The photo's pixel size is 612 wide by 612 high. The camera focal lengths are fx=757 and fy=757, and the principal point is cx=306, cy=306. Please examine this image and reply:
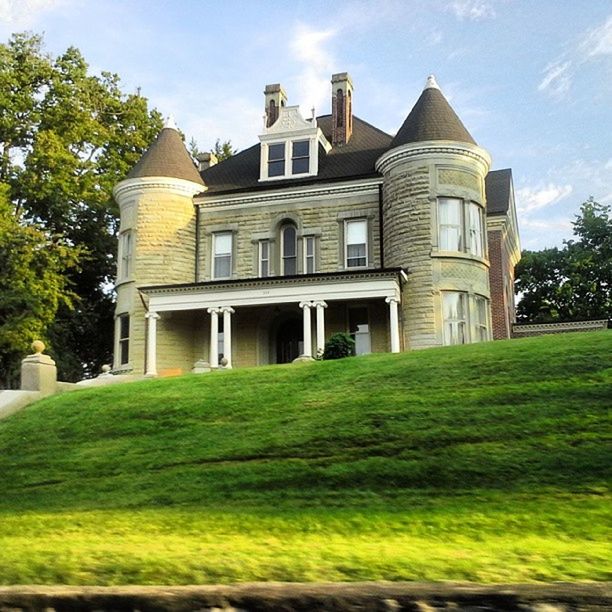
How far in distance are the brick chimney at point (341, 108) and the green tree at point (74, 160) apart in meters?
11.4

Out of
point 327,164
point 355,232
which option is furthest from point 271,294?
point 327,164

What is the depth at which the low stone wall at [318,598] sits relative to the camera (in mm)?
5242

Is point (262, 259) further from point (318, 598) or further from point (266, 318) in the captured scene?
point (318, 598)

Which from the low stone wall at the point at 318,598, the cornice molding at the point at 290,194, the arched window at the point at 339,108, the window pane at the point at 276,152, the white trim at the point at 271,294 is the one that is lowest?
the low stone wall at the point at 318,598

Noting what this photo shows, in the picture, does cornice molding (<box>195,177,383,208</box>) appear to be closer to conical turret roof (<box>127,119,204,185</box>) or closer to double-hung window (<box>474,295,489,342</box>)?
conical turret roof (<box>127,119,204,185</box>)

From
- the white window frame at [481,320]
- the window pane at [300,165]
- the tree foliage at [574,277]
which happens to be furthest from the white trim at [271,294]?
the tree foliage at [574,277]

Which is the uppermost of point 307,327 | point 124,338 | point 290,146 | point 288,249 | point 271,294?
point 290,146

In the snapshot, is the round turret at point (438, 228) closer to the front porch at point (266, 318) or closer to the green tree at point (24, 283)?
the front porch at point (266, 318)

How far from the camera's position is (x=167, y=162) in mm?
30703

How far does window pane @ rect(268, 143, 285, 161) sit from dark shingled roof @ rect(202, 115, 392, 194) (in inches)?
42.2

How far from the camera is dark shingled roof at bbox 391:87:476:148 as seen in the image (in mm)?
27156

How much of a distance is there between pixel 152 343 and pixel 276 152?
980 centimetres

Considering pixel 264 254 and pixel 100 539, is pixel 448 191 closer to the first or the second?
pixel 264 254

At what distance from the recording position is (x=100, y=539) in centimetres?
857
